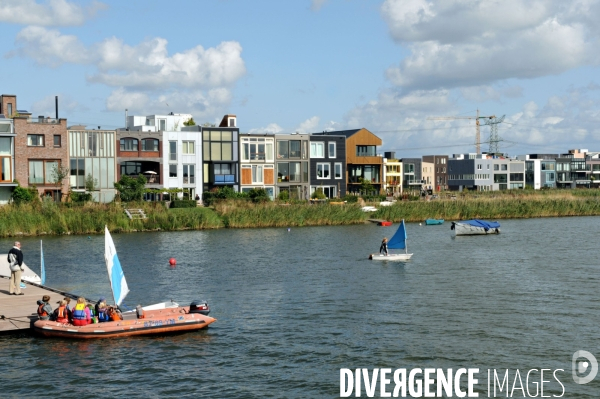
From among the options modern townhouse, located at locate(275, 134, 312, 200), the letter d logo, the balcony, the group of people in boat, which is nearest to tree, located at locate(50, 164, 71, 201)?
the balcony

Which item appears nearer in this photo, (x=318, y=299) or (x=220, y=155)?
(x=318, y=299)

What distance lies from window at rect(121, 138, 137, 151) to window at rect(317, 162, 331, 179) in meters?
29.9

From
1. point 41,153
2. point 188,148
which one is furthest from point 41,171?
point 188,148

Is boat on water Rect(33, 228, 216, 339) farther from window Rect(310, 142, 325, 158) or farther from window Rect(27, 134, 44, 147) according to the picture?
window Rect(310, 142, 325, 158)

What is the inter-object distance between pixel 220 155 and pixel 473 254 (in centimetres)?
5483

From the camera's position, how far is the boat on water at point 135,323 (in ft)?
95.5

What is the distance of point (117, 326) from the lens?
29.3 meters

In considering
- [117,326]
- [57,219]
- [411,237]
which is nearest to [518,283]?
[117,326]

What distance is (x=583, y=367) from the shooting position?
1007 inches

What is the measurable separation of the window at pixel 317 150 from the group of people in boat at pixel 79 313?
281 feet

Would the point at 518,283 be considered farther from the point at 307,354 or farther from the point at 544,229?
the point at 544,229

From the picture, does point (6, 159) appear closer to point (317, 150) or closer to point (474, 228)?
point (317, 150)

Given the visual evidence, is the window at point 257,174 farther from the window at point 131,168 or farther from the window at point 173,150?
the window at point 131,168

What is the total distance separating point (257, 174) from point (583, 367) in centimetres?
8568
